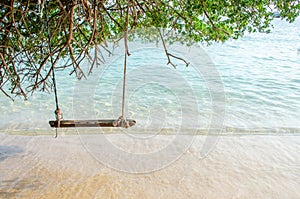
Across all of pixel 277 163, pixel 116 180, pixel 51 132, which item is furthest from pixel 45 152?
pixel 277 163

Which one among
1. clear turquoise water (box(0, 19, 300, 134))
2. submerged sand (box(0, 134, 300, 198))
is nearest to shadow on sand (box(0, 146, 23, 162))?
submerged sand (box(0, 134, 300, 198))

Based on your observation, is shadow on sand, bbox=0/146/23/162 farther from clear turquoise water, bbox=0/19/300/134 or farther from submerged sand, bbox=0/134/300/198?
clear turquoise water, bbox=0/19/300/134

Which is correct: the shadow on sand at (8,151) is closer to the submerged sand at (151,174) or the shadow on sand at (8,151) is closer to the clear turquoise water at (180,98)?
the submerged sand at (151,174)

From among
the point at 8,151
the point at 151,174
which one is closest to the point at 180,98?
the point at 151,174

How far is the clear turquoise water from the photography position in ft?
17.1

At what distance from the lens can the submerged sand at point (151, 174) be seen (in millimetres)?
2945

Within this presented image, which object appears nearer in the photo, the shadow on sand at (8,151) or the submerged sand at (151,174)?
the submerged sand at (151,174)

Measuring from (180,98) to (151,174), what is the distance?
11.3 ft

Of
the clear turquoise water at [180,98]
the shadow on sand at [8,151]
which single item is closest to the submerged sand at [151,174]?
the shadow on sand at [8,151]

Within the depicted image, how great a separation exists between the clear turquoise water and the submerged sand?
936 mm

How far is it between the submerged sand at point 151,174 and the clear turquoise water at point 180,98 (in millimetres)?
936

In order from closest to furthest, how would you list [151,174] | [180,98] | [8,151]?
[151,174] < [8,151] < [180,98]

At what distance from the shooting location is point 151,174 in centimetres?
328

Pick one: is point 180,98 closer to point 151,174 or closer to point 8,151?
point 151,174
